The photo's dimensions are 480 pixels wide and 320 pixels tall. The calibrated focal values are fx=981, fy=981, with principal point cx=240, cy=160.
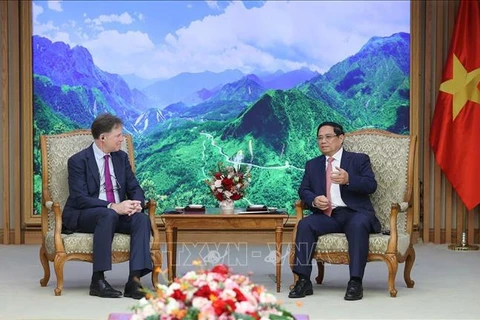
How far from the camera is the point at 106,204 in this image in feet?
21.2

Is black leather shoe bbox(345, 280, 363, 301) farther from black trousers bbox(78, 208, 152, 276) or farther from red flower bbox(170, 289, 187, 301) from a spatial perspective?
red flower bbox(170, 289, 187, 301)

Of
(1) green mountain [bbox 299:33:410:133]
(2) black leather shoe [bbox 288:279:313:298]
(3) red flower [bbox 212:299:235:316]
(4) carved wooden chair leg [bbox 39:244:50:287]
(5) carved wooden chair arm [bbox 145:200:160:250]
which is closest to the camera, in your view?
(3) red flower [bbox 212:299:235:316]

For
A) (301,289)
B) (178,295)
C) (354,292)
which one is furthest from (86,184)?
(178,295)

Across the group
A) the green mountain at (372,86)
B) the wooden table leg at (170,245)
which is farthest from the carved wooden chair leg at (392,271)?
the green mountain at (372,86)

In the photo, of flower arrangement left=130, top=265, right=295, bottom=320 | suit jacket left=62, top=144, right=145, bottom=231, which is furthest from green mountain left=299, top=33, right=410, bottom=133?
flower arrangement left=130, top=265, right=295, bottom=320

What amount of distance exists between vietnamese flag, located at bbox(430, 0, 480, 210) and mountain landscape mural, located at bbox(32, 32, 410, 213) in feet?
1.95

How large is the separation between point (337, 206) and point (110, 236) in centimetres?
153

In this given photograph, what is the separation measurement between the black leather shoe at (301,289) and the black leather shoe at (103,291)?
3.62 ft

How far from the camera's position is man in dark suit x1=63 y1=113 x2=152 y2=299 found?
622 cm

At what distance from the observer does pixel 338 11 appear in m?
9.80

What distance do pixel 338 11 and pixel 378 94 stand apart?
3.02 feet

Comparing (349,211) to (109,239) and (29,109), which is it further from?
(29,109)

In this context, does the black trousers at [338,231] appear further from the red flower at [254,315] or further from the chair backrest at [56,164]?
the red flower at [254,315]

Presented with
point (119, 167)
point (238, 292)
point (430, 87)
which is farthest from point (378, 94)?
point (238, 292)
